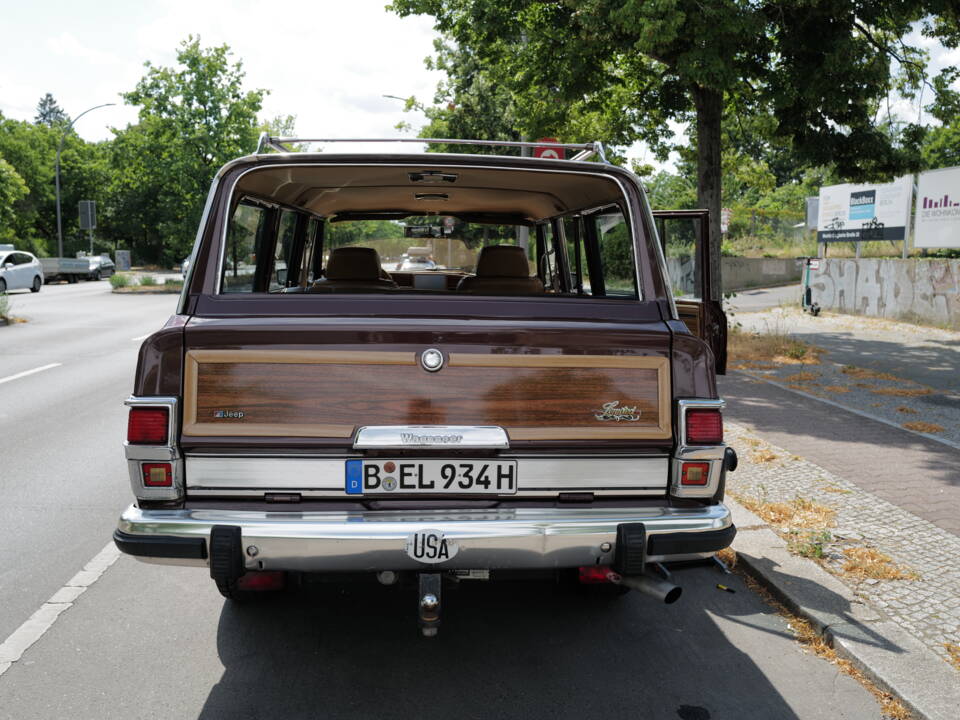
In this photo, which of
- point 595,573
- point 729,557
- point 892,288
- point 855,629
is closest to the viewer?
point 595,573

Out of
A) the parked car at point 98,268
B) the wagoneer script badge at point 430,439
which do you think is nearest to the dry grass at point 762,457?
the wagoneer script badge at point 430,439

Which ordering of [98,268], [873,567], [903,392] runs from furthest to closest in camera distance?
[98,268]
[903,392]
[873,567]

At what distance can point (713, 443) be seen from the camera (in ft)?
10.8

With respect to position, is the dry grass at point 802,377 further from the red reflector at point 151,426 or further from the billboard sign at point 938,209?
the billboard sign at point 938,209

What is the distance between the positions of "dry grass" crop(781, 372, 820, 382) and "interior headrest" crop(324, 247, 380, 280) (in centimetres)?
711

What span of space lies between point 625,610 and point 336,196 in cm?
325

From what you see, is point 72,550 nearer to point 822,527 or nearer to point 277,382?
point 277,382

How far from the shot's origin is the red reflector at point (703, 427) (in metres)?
3.28

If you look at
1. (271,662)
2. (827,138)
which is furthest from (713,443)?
(827,138)

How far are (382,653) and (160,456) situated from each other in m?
1.31

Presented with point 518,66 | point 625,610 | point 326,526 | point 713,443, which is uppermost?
point 518,66

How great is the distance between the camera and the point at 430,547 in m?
3.03

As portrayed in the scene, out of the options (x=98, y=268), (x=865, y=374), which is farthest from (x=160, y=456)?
(x=98, y=268)

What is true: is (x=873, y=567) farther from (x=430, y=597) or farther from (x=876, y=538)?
(x=430, y=597)
